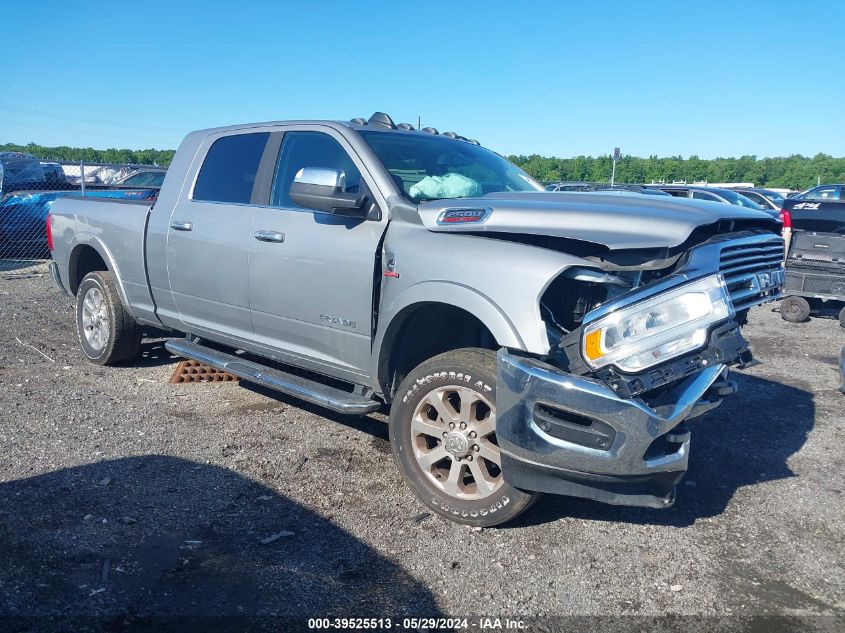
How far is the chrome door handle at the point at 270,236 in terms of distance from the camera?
14.3ft

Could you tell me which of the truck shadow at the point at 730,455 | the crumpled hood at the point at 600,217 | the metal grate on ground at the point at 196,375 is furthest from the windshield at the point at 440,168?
the metal grate on ground at the point at 196,375

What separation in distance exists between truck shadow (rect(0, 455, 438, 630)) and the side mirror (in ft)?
5.24

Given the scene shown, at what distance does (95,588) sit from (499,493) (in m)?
1.82

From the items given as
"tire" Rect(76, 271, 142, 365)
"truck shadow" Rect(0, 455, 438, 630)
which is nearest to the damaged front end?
"truck shadow" Rect(0, 455, 438, 630)

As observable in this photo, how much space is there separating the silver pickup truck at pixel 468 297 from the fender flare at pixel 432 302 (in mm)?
10

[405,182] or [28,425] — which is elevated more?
[405,182]

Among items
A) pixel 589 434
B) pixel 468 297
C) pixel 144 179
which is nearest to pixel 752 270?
pixel 589 434

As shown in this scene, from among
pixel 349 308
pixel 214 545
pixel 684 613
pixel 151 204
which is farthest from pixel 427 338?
pixel 151 204

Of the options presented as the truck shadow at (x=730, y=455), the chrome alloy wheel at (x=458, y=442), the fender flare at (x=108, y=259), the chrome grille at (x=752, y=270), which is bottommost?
the truck shadow at (x=730, y=455)

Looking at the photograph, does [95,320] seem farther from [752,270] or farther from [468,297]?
[752,270]

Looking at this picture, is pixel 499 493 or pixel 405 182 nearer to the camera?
pixel 499 493

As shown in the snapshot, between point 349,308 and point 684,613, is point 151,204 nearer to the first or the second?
point 349,308

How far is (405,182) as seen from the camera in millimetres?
4145

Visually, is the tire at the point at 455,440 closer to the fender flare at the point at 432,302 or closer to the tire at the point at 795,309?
the fender flare at the point at 432,302
